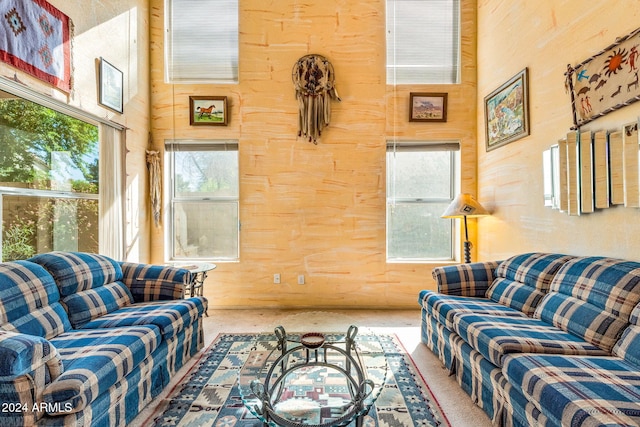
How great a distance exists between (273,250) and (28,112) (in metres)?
2.52

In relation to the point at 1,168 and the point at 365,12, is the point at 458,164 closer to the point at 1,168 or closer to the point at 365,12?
the point at 365,12

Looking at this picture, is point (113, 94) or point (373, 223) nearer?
point (113, 94)

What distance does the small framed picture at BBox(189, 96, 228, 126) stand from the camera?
12.4 ft

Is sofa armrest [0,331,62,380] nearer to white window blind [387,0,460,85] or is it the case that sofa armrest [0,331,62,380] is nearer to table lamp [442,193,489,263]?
table lamp [442,193,489,263]

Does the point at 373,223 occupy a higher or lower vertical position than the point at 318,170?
lower

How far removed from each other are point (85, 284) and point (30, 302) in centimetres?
42

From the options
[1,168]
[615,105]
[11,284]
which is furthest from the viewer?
[1,168]

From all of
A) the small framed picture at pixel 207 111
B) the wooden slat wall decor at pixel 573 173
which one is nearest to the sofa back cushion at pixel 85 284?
the small framed picture at pixel 207 111

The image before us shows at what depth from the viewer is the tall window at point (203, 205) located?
390 cm

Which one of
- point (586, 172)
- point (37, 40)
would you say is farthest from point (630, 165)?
point (37, 40)

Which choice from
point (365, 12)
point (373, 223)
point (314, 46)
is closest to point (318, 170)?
point (373, 223)

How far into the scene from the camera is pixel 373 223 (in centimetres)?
384

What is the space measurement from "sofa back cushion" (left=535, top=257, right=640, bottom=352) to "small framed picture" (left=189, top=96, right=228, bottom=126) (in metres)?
3.65

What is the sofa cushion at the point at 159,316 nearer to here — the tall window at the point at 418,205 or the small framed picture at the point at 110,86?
the small framed picture at the point at 110,86
